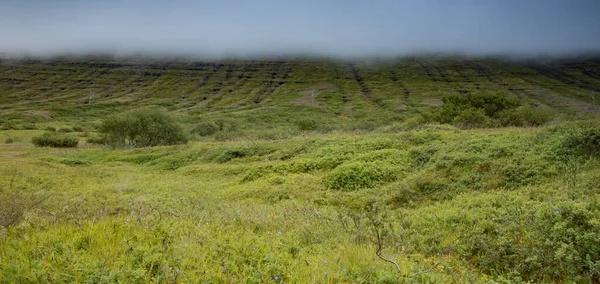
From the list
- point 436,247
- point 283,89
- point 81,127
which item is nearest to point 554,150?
point 436,247

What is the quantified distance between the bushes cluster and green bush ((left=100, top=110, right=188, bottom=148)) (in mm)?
37633

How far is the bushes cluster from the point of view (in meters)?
37.7

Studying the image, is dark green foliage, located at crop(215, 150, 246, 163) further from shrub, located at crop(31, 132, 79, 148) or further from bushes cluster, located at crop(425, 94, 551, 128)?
shrub, located at crop(31, 132, 79, 148)

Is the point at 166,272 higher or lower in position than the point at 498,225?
higher

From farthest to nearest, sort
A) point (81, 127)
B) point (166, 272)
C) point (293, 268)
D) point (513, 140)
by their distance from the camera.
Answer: point (81, 127) < point (513, 140) < point (293, 268) < point (166, 272)

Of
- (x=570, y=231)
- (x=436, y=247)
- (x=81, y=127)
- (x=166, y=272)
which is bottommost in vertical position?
(x=81, y=127)

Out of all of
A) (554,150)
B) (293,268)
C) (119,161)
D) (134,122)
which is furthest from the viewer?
(134,122)

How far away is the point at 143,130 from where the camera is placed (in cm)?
4647

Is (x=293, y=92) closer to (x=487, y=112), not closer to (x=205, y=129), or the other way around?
(x=205, y=129)

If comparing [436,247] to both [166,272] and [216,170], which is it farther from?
[216,170]

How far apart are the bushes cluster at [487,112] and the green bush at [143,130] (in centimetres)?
3763

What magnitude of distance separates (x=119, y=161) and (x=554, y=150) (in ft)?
117

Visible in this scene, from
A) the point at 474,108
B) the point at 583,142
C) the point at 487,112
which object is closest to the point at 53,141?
the point at 474,108

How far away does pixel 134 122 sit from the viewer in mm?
46531
